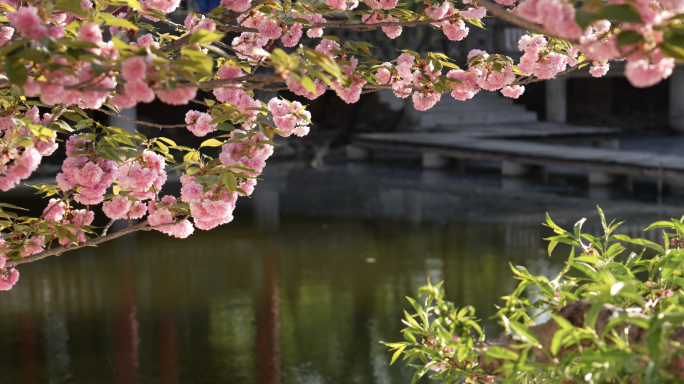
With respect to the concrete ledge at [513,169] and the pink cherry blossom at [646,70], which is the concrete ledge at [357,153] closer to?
the concrete ledge at [513,169]

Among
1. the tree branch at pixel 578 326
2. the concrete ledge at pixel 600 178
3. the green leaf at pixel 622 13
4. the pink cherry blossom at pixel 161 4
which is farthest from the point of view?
the concrete ledge at pixel 600 178

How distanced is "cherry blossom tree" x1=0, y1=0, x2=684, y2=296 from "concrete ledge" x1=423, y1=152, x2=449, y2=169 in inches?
322

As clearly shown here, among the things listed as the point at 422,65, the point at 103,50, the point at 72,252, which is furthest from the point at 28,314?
the point at 103,50

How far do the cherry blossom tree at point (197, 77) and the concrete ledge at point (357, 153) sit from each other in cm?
948

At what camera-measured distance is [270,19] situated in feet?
8.17

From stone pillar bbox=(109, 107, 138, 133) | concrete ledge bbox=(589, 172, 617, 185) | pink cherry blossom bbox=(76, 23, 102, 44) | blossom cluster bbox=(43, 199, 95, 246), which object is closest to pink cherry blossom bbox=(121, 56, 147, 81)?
pink cherry blossom bbox=(76, 23, 102, 44)

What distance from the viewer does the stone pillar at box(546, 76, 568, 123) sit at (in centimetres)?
1371

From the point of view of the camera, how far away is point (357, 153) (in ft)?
40.4

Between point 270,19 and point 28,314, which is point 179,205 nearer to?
point 270,19

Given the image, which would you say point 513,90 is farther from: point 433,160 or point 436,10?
point 433,160

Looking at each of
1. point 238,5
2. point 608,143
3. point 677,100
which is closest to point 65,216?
point 238,5

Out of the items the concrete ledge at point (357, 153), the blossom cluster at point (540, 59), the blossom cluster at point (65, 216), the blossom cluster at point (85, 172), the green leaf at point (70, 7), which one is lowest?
the blossom cluster at point (65, 216)

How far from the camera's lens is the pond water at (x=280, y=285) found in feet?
12.4

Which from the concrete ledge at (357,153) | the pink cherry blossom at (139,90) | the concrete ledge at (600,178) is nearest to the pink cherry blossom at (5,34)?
the pink cherry blossom at (139,90)
